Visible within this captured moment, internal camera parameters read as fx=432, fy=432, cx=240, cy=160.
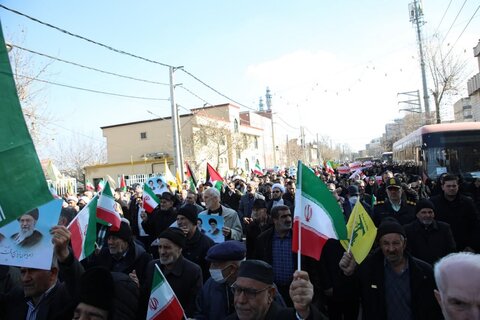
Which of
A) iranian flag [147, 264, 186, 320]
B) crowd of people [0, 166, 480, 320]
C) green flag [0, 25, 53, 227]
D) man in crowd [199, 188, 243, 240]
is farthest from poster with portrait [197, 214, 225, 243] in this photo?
green flag [0, 25, 53, 227]

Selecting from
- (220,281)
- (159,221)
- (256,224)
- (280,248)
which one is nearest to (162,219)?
(159,221)

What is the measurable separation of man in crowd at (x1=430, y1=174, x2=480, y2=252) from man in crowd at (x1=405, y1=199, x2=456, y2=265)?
1115mm

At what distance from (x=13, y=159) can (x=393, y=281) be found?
316cm

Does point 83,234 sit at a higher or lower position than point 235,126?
lower

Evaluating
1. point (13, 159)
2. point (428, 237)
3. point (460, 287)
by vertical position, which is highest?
point (13, 159)

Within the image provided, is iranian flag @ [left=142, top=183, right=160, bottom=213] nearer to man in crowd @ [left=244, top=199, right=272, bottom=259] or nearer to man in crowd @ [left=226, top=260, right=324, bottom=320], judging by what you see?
man in crowd @ [left=244, top=199, right=272, bottom=259]

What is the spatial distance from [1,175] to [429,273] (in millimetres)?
3364

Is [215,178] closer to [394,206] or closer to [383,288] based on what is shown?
[394,206]

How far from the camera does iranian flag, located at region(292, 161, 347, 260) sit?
11.1ft

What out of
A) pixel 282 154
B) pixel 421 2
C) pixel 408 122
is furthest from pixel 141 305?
pixel 282 154

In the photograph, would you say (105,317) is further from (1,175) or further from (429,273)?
(429,273)

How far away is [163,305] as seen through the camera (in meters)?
3.30

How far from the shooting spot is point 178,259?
4.16 metres

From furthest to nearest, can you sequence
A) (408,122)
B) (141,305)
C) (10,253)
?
1. (408,122)
2. (141,305)
3. (10,253)
